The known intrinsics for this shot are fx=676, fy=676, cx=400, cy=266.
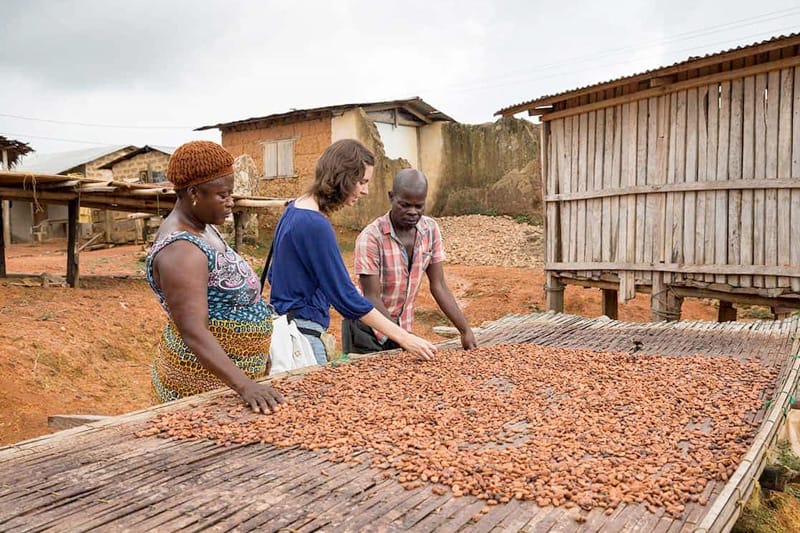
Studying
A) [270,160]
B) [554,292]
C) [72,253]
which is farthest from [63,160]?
[554,292]

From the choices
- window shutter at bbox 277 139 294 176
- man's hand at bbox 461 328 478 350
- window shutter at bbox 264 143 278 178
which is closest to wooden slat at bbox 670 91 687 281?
man's hand at bbox 461 328 478 350

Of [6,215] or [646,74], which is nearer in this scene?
[646,74]

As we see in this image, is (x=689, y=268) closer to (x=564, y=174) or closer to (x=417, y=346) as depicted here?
(x=564, y=174)

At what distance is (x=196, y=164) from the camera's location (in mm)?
2246

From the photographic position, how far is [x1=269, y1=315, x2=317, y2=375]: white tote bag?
292 centimetres

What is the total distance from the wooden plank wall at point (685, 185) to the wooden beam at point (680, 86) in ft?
0.20

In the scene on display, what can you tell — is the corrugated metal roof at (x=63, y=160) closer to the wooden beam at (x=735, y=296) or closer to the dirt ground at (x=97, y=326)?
the dirt ground at (x=97, y=326)

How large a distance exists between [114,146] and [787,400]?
2308cm

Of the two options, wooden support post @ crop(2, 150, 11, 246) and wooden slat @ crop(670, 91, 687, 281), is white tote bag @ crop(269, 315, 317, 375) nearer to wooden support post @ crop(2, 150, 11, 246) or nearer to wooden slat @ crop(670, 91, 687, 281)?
wooden slat @ crop(670, 91, 687, 281)

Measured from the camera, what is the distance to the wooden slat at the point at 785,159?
6.25 m

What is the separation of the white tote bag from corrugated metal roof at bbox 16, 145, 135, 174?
64.4 feet

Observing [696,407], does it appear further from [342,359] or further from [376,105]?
[376,105]

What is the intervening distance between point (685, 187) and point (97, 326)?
6967 millimetres

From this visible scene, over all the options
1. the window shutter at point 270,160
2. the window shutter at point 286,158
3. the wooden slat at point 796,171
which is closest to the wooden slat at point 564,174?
the wooden slat at point 796,171
